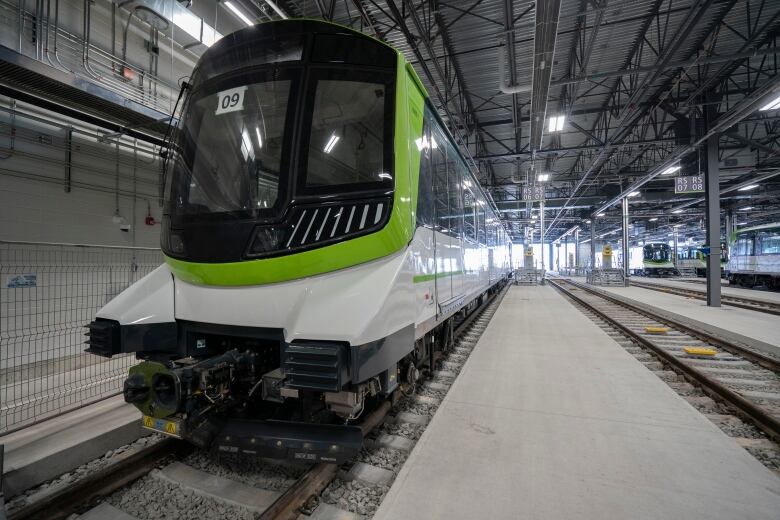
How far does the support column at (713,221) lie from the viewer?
33.5ft

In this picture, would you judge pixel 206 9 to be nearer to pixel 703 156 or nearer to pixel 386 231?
pixel 386 231

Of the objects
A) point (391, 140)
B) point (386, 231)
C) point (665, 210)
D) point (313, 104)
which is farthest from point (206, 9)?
point (665, 210)

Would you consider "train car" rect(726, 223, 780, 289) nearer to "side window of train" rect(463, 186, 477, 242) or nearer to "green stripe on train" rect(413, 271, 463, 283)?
"side window of train" rect(463, 186, 477, 242)

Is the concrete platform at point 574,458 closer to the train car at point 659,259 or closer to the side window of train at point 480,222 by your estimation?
the side window of train at point 480,222

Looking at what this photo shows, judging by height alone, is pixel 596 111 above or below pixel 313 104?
above

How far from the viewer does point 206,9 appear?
6.22 meters

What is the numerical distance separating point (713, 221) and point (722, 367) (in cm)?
841

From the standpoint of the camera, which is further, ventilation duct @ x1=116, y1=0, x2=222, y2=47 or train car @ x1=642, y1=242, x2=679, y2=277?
train car @ x1=642, y1=242, x2=679, y2=277

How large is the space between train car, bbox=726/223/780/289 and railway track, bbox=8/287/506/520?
22735mm

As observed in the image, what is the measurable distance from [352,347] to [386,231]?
0.68 metres

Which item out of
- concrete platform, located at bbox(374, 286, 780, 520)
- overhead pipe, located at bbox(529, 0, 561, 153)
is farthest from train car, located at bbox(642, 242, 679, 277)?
concrete platform, located at bbox(374, 286, 780, 520)

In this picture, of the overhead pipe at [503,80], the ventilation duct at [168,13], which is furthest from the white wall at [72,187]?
the overhead pipe at [503,80]

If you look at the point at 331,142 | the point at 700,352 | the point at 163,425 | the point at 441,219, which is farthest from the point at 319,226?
the point at 700,352

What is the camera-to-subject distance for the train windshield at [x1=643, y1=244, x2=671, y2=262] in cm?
2976
